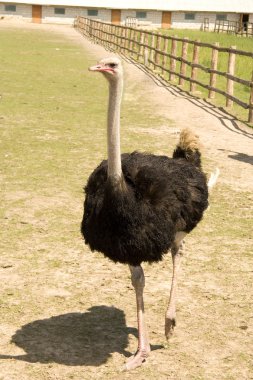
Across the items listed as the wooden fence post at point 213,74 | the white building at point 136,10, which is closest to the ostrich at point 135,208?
the wooden fence post at point 213,74

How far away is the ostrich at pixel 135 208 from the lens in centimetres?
349

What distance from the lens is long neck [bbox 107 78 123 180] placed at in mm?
3459

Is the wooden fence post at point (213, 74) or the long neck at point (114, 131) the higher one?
the long neck at point (114, 131)

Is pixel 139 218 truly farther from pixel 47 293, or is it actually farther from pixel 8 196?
pixel 8 196

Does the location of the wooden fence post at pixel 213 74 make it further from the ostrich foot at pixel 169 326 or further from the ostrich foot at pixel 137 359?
the ostrich foot at pixel 137 359

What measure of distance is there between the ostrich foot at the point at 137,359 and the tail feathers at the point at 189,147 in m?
1.37

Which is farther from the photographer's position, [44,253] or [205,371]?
[44,253]

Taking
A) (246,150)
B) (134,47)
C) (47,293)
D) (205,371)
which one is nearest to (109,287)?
(47,293)

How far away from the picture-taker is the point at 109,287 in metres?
4.83

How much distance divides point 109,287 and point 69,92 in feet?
36.7

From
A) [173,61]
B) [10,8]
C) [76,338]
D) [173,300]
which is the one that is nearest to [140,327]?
[173,300]

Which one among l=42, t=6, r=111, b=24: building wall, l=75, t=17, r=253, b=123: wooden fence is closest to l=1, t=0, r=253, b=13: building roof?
l=42, t=6, r=111, b=24: building wall

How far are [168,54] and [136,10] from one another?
156 feet

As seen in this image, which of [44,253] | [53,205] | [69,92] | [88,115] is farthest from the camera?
[69,92]
